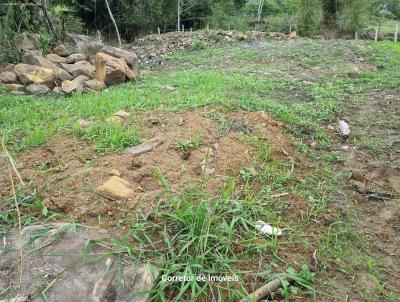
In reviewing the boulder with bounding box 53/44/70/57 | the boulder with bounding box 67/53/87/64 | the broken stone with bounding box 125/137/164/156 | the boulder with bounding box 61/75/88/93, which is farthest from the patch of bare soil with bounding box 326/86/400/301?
the boulder with bounding box 53/44/70/57

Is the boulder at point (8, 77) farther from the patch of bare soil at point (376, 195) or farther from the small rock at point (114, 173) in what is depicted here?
the patch of bare soil at point (376, 195)

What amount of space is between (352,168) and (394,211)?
629 millimetres

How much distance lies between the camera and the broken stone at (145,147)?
2.92 m

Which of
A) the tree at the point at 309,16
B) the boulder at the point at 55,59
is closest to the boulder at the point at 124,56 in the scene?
the boulder at the point at 55,59

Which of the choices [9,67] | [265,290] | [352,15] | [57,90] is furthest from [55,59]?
[352,15]

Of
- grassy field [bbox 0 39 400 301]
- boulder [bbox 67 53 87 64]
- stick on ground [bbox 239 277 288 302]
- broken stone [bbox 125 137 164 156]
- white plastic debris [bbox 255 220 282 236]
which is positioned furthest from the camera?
boulder [bbox 67 53 87 64]

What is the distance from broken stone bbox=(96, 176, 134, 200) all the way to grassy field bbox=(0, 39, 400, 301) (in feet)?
0.61

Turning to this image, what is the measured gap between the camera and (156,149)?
297 centimetres

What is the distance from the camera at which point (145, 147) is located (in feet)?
9.79

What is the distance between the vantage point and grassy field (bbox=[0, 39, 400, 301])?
1903 millimetres

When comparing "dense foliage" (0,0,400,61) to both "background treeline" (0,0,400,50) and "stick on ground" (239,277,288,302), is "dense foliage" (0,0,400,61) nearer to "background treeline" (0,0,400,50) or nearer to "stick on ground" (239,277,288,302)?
"background treeline" (0,0,400,50)

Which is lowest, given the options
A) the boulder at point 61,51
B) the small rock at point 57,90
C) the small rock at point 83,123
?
the small rock at point 57,90

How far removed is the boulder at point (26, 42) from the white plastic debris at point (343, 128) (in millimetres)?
6124

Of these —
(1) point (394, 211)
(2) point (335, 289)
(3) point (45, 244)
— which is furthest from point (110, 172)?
(1) point (394, 211)
